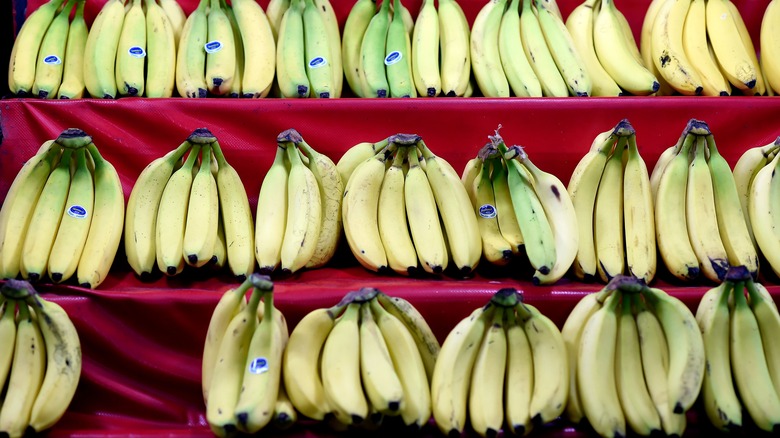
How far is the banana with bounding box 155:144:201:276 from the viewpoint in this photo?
187 cm

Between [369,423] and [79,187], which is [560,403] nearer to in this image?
[369,423]

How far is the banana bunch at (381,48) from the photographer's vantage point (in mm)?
2235

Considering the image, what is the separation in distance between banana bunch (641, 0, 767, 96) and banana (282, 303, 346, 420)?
1203 millimetres

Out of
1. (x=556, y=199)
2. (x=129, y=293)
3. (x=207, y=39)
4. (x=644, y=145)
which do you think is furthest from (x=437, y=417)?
(x=207, y=39)

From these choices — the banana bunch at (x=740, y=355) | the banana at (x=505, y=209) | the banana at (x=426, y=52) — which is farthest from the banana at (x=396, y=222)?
the banana bunch at (x=740, y=355)

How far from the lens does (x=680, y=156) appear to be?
1941 millimetres

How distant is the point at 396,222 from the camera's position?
1945mm

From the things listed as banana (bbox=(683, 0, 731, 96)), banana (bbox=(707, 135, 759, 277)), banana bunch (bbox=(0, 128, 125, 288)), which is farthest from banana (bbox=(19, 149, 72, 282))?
banana (bbox=(683, 0, 731, 96))

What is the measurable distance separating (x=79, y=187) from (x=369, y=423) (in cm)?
85

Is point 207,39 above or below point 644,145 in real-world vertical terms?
above

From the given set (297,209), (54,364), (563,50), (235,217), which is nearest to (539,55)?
(563,50)

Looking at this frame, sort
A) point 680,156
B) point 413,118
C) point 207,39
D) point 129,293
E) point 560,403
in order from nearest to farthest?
point 560,403
point 129,293
point 680,156
point 413,118
point 207,39

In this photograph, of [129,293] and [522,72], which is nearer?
[129,293]

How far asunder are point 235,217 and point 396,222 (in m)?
0.36
